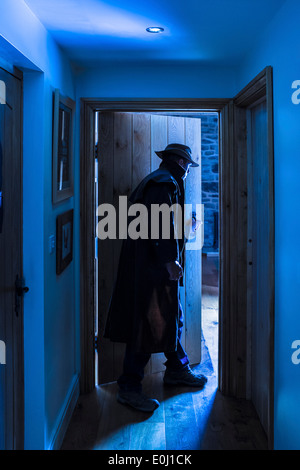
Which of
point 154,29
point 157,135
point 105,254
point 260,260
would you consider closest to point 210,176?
point 157,135

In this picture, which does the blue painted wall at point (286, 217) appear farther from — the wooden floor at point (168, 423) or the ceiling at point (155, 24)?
the wooden floor at point (168, 423)

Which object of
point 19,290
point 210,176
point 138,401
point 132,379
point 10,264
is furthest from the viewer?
point 210,176

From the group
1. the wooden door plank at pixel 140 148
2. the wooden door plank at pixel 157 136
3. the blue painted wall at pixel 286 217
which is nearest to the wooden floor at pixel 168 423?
the blue painted wall at pixel 286 217

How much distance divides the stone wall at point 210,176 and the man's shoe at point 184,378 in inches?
205

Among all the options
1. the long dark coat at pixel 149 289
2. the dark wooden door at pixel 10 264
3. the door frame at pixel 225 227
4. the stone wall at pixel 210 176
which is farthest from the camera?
the stone wall at pixel 210 176

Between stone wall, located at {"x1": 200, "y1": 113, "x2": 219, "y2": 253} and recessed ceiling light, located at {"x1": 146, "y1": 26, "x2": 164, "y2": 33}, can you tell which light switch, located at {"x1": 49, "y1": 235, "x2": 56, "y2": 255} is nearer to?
recessed ceiling light, located at {"x1": 146, "y1": 26, "x2": 164, "y2": 33}

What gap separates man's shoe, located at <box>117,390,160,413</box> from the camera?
312 centimetres

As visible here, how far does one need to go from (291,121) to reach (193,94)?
129 cm

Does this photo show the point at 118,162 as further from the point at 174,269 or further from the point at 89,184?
the point at 174,269

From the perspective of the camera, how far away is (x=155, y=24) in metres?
2.42

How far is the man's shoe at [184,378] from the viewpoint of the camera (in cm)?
349

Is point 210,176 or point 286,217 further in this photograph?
point 210,176

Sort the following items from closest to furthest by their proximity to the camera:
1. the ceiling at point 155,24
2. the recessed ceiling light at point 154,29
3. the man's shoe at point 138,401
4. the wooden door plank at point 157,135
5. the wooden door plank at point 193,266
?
the ceiling at point 155,24 → the recessed ceiling light at point 154,29 → the man's shoe at point 138,401 → the wooden door plank at point 157,135 → the wooden door plank at point 193,266

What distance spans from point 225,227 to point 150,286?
0.68 metres
